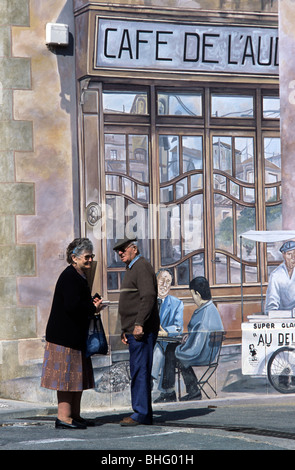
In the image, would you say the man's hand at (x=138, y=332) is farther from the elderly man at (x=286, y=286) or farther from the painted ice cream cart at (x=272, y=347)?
the elderly man at (x=286, y=286)

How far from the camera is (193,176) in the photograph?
10273mm

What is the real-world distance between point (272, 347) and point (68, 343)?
3.07 m

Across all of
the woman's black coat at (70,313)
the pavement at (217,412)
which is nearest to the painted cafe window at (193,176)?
the pavement at (217,412)

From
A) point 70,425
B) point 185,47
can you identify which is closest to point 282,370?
point 70,425

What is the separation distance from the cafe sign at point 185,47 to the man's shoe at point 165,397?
3485 millimetres

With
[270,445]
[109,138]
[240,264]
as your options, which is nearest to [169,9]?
[109,138]

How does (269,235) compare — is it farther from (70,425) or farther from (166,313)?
(70,425)

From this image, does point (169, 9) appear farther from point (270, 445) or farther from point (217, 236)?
point (270, 445)

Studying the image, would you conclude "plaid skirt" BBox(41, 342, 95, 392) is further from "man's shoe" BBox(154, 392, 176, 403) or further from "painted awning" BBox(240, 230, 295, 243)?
"painted awning" BBox(240, 230, 295, 243)

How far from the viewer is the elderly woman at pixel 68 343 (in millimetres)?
7910

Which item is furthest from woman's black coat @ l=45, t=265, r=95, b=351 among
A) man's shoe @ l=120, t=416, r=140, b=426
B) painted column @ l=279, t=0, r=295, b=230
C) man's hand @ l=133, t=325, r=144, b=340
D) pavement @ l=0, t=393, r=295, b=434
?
painted column @ l=279, t=0, r=295, b=230

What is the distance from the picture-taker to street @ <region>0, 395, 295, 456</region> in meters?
6.64
